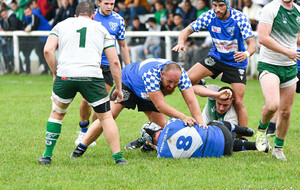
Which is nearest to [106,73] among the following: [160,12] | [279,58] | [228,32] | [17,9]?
[228,32]

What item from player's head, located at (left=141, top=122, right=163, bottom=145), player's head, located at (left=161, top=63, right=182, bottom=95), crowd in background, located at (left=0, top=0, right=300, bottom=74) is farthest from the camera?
crowd in background, located at (left=0, top=0, right=300, bottom=74)

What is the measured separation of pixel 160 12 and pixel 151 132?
1115 centimetres

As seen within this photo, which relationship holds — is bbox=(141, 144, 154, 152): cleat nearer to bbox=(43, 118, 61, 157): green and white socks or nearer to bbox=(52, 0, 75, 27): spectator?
bbox=(43, 118, 61, 157): green and white socks

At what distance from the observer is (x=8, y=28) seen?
20203 mm

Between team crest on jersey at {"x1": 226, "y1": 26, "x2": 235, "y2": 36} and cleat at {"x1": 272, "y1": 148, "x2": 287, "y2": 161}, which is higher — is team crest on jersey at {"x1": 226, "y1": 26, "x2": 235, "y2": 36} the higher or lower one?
the higher one

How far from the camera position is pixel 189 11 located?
56.6ft

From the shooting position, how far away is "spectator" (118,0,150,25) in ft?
62.6

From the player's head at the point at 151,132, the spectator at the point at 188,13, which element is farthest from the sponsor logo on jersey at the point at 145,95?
the spectator at the point at 188,13

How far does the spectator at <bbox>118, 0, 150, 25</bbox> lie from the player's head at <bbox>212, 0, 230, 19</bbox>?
10.9m

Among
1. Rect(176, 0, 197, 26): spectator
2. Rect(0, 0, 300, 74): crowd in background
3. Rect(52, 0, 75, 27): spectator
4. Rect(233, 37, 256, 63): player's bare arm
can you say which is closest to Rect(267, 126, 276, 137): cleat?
Rect(233, 37, 256, 63): player's bare arm

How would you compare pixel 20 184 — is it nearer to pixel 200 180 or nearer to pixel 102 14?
pixel 200 180

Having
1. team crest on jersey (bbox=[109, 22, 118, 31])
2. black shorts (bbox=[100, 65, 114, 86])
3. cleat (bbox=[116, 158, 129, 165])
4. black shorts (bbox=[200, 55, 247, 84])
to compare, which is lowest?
cleat (bbox=[116, 158, 129, 165])

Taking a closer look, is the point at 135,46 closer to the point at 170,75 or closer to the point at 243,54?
the point at 243,54

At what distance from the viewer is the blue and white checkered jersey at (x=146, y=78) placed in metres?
6.92
